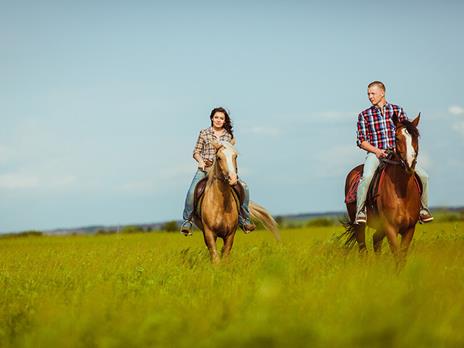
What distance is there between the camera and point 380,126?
11.1 meters

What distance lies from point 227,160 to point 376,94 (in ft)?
9.03

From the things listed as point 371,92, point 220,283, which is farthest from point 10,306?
point 371,92

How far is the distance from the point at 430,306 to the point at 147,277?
439cm

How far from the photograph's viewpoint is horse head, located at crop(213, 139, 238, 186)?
10.4m

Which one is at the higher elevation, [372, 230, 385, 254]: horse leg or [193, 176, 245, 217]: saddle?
[193, 176, 245, 217]: saddle

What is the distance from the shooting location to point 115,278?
30.8 ft

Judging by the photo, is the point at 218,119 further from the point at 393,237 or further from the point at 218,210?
the point at 393,237

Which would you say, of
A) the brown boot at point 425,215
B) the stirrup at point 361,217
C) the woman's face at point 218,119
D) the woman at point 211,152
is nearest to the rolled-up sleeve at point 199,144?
the woman at point 211,152

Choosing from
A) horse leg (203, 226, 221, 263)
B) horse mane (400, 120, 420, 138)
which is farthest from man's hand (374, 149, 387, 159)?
horse leg (203, 226, 221, 263)

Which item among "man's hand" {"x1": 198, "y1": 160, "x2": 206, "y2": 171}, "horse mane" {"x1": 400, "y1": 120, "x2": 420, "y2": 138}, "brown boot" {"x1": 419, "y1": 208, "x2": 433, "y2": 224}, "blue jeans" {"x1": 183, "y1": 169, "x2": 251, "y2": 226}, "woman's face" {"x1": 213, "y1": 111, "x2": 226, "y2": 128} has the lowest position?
"brown boot" {"x1": 419, "y1": 208, "x2": 433, "y2": 224}

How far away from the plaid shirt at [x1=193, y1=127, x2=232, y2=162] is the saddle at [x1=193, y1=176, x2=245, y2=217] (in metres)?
0.39

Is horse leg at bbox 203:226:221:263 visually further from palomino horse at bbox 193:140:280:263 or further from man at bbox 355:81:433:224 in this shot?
man at bbox 355:81:433:224

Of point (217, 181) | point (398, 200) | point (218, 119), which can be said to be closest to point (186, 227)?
point (217, 181)

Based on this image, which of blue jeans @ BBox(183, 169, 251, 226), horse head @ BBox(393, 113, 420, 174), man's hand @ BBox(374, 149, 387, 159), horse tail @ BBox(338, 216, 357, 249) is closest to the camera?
horse head @ BBox(393, 113, 420, 174)
